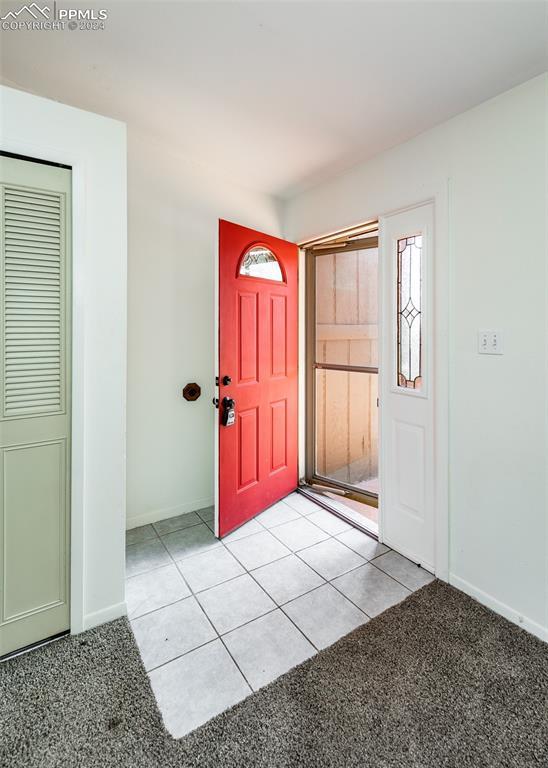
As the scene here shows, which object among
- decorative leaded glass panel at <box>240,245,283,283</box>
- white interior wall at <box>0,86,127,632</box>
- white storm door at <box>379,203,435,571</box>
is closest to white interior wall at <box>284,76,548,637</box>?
white storm door at <box>379,203,435,571</box>

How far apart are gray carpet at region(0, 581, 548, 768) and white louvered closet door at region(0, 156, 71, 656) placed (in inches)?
9.7

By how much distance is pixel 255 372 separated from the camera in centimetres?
270

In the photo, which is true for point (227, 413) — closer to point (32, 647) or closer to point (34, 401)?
point (34, 401)

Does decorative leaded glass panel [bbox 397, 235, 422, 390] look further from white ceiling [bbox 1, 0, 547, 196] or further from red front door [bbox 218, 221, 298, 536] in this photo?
red front door [bbox 218, 221, 298, 536]

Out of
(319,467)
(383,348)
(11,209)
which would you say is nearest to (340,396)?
(319,467)

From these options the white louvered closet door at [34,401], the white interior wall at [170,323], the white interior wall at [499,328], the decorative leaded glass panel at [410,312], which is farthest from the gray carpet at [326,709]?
Answer: the decorative leaded glass panel at [410,312]

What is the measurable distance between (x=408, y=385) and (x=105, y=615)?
202 cm

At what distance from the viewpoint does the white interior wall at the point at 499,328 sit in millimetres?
1666

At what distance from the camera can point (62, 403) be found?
5.29 feet

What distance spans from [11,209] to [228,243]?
1.23 metres

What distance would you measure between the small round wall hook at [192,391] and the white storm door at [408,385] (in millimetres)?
1317

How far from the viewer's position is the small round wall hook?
8.89 feet

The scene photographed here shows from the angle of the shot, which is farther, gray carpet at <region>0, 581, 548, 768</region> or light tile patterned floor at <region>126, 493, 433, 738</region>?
light tile patterned floor at <region>126, 493, 433, 738</region>

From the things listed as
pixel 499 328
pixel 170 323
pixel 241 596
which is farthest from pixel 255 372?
pixel 499 328
